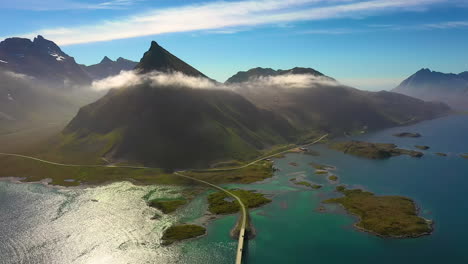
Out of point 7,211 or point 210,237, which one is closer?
point 210,237

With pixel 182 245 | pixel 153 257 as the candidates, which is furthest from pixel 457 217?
pixel 153 257

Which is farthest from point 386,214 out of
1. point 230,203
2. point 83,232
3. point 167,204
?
point 83,232

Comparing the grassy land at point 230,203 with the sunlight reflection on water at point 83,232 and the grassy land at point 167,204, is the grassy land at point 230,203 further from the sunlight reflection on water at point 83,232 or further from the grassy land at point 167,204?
the sunlight reflection on water at point 83,232

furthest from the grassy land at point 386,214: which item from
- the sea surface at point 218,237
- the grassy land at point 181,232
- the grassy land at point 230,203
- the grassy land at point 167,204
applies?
the grassy land at point 167,204

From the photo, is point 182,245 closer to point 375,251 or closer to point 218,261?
point 218,261

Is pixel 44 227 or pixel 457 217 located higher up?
pixel 457 217
